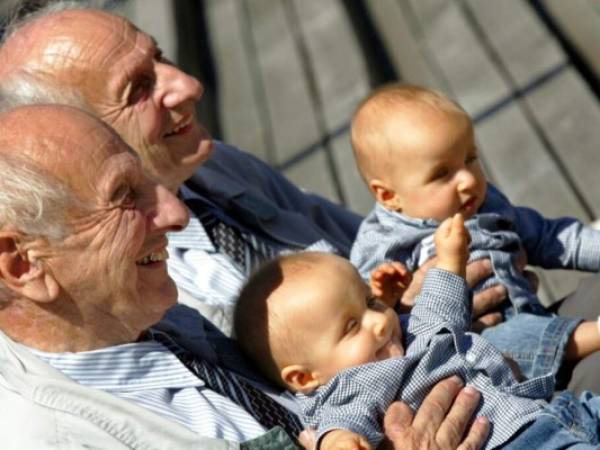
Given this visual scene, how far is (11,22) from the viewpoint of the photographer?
3.55m

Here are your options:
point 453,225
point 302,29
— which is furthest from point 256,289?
point 302,29

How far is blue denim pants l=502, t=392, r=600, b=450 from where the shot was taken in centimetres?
267

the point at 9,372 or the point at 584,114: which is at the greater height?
the point at 9,372

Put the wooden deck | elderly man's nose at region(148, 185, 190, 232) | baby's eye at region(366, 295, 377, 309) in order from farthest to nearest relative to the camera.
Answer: the wooden deck < baby's eye at region(366, 295, 377, 309) < elderly man's nose at region(148, 185, 190, 232)

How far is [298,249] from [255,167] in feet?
1.18

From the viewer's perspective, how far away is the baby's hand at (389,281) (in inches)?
121

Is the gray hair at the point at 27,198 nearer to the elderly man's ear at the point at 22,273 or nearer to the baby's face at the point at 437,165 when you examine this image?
the elderly man's ear at the point at 22,273

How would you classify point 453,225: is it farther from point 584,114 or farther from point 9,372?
point 584,114

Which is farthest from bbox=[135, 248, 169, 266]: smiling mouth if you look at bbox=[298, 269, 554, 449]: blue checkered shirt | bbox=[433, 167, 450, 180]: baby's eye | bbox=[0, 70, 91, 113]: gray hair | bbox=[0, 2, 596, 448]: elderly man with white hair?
bbox=[433, 167, 450, 180]: baby's eye

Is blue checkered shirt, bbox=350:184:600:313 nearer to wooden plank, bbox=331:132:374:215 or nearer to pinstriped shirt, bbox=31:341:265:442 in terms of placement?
pinstriped shirt, bbox=31:341:265:442

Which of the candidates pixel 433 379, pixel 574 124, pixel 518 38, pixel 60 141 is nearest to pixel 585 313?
pixel 433 379

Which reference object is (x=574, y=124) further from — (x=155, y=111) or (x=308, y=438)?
(x=308, y=438)

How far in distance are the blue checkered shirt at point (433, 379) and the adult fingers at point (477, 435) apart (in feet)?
0.06

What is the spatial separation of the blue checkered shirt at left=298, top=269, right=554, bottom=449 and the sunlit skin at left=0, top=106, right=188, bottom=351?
35 centimetres
